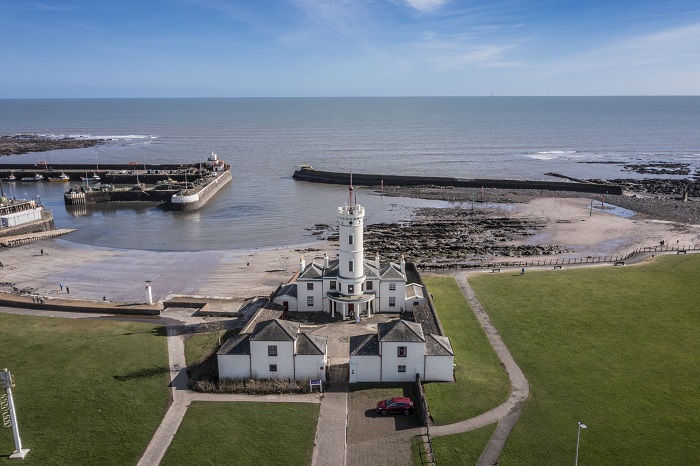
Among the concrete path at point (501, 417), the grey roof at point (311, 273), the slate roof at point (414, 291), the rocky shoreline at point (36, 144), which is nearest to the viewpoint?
the concrete path at point (501, 417)

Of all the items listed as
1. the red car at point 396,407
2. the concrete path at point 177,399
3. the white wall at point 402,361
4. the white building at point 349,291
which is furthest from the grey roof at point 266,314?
the red car at point 396,407

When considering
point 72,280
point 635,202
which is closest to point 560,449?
point 72,280

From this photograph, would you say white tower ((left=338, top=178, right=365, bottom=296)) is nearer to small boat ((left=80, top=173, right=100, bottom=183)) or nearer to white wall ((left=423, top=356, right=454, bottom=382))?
white wall ((left=423, top=356, right=454, bottom=382))

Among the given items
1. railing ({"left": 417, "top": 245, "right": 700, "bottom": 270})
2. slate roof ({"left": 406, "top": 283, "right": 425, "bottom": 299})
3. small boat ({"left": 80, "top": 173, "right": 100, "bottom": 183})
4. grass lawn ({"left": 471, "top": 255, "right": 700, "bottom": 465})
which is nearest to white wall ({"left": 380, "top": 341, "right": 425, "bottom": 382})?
grass lawn ({"left": 471, "top": 255, "right": 700, "bottom": 465})

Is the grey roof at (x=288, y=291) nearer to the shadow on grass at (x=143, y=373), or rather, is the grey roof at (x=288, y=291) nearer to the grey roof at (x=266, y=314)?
the grey roof at (x=266, y=314)

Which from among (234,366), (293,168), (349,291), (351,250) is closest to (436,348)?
(349,291)

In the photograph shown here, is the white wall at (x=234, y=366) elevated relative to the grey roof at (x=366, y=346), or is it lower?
lower

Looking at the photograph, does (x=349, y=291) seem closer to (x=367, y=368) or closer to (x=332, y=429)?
(x=367, y=368)
